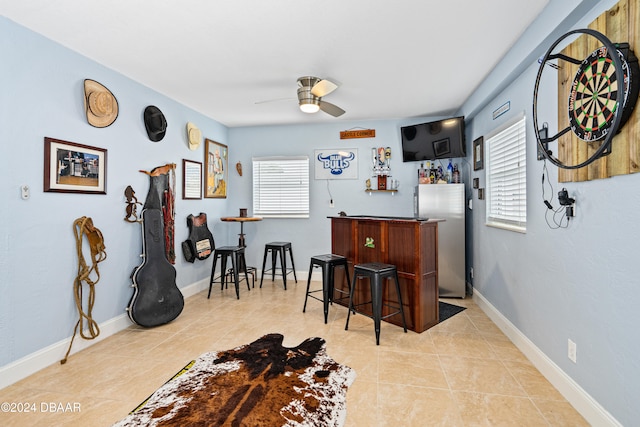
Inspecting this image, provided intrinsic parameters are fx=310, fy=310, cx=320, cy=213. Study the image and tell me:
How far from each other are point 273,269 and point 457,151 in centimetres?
335

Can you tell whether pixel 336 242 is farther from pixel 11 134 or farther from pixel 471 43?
pixel 11 134

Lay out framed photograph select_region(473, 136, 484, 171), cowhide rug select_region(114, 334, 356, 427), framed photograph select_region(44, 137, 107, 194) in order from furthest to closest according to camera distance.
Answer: framed photograph select_region(473, 136, 484, 171)
framed photograph select_region(44, 137, 107, 194)
cowhide rug select_region(114, 334, 356, 427)

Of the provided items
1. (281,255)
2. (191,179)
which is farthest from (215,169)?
(281,255)

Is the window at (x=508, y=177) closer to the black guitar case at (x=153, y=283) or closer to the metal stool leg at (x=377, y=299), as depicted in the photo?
the metal stool leg at (x=377, y=299)

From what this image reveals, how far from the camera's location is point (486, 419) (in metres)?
1.88

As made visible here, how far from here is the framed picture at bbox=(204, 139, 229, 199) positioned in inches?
193

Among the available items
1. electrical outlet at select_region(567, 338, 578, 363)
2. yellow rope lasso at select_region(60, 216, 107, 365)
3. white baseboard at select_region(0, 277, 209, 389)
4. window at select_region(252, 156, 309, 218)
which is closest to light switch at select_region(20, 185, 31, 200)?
yellow rope lasso at select_region(60, 216, 107, 365)

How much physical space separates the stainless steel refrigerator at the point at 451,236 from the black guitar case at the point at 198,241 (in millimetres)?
3331

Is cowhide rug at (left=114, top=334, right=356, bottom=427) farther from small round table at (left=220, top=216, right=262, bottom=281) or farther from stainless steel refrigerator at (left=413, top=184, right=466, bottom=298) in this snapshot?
stainless steel refrigerator at (left=413, top=184, right=466, bottom=298)

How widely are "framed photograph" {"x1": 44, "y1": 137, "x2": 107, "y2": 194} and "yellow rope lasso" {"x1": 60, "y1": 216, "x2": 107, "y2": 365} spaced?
31cm

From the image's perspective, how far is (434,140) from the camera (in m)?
4.69

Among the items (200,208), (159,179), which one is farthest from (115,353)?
(200,208)

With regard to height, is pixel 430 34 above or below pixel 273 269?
above

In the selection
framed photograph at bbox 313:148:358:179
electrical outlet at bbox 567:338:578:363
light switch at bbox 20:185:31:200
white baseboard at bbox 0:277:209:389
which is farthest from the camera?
framed photograph at bbox 313:148:358:179
